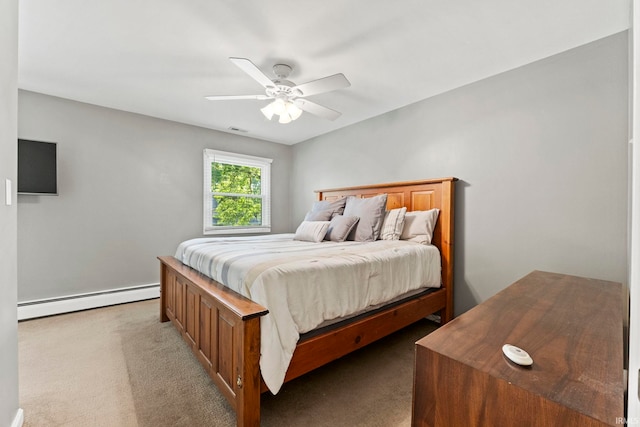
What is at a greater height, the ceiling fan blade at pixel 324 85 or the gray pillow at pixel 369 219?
the ceiling fan blade at pixel 324 85

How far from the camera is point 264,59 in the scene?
2.27m

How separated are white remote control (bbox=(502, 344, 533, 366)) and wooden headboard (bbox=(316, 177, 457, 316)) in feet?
6.25

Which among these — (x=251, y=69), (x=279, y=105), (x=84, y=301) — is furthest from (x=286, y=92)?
(x=84, y=301)

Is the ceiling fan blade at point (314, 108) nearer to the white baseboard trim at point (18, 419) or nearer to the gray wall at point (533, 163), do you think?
the gray wall at point (533, 163)

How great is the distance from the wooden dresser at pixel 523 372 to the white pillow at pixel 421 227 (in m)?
1.47

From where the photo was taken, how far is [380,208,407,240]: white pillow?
2.84m

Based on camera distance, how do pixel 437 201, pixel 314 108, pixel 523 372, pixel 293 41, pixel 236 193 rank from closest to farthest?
pixel 523 372 < pixel 293 41 < pixel 314 108 < pixel 437 201 < pixel 236 193

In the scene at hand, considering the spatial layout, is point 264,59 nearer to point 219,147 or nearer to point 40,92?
point 219,147

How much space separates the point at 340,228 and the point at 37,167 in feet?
10.7

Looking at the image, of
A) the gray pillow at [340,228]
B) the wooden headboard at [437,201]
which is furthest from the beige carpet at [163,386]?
the gray pillow at [340,228]

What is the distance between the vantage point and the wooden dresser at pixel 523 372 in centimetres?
70

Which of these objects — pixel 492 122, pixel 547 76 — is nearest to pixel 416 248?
pixel 492 122

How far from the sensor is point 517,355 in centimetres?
85

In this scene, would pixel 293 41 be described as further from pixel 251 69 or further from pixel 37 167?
pixel 37 167
